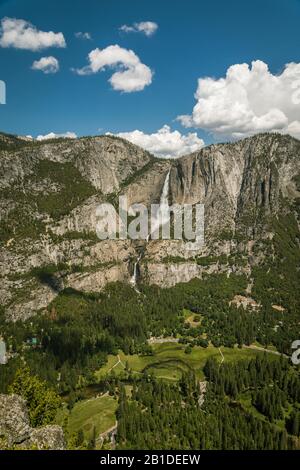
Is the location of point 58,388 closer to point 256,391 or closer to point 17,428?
point 256,391

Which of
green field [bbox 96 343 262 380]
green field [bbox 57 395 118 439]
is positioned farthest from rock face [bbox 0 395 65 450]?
green field [bbox 96 343 262 380]

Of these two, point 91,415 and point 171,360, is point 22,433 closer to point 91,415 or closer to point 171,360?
point 91,415

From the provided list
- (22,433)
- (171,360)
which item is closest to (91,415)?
(171,360)

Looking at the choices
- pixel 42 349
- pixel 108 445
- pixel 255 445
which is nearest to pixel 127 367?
pixel 42 349

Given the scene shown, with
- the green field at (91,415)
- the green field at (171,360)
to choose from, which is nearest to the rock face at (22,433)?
the green field at (91,415)

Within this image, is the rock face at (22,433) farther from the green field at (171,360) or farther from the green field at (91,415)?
the green field at (171,360)
